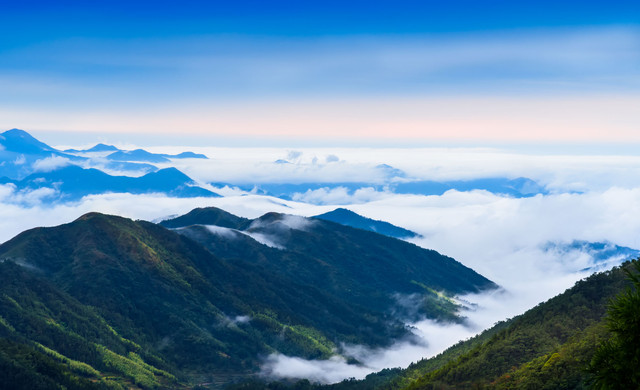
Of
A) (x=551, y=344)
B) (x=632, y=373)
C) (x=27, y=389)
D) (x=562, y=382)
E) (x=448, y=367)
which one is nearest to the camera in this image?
(x=632, y=373)

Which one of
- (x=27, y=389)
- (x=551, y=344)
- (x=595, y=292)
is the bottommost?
(x=27, y=389)

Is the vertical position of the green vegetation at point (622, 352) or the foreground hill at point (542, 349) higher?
the green vegetation at point (622, 352)

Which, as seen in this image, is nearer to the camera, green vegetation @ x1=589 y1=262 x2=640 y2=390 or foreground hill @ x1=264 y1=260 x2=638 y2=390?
green vegetation @ x1=589 y1=262 x2=640 y2=390

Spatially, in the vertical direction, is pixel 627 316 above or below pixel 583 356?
above

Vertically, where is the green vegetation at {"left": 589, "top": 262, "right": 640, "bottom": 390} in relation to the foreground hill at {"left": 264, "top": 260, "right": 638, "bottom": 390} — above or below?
above

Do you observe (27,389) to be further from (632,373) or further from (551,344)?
(632,373)

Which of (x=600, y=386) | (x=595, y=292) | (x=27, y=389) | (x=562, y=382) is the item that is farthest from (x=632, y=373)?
(x=27, y=389)

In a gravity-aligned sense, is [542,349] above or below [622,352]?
below

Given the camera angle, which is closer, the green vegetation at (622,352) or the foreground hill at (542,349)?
the green vegetation at (622,352)

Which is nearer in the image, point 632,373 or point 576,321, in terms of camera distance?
point 632,373

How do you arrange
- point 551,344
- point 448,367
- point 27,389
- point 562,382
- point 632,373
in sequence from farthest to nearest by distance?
point 27,389 → point 448,367 → point 551,344 → point 562,382 → point 632,373

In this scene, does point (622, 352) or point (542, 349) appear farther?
point (542, 349)
